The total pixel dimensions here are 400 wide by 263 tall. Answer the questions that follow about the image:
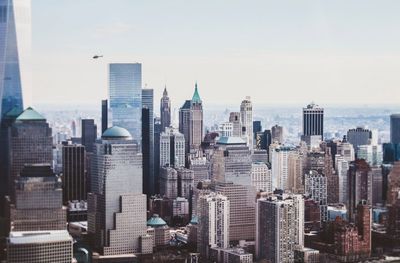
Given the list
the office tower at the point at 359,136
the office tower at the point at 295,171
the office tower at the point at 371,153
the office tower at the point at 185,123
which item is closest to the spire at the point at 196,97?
the office tower at the point at 185,123

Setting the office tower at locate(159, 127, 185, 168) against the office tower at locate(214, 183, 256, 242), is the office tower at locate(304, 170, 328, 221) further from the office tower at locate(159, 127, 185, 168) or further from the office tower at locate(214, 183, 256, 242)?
the office tower at locate(159, 127, 185, 168)

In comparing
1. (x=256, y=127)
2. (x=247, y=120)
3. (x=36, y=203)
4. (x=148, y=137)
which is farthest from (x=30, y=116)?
(x=256, y=127)

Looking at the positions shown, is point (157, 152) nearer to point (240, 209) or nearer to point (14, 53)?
point (240, 209)

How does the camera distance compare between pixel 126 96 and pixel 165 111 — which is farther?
pixel 165 111

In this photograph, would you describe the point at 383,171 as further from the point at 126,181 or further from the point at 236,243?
the point at 126,181

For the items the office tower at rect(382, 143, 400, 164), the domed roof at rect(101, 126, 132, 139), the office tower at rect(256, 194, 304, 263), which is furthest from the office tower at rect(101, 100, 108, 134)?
the office tower at rect(382, 143, 400, 164)

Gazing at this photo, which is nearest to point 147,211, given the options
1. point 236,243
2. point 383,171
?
point 236,243
